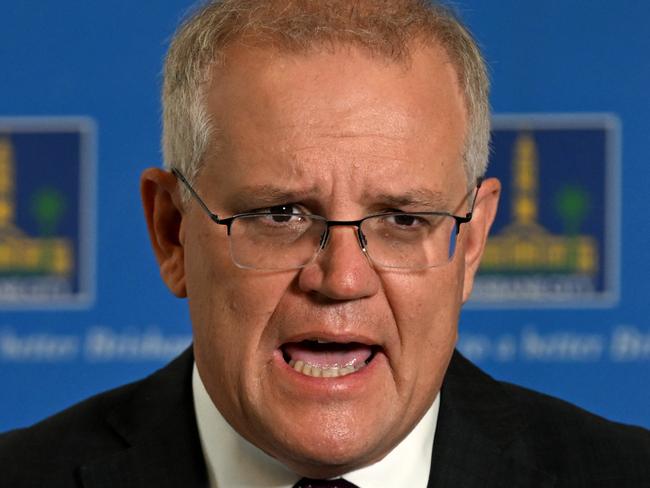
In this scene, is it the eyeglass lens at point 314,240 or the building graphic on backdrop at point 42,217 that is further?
the building graphic on backdrop at point 42,217

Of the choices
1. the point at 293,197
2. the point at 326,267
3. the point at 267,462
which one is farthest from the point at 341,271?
the point at 267,462

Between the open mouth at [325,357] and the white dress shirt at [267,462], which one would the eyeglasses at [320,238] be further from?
the white dress shirt at [267,462]

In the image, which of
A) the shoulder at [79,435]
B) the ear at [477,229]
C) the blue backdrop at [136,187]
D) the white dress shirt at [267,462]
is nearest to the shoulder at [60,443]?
the shoulder at [79,435]

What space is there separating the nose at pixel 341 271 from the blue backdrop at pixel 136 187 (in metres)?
1.62

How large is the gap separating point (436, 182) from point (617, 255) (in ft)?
5.22

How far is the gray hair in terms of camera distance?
202 cm

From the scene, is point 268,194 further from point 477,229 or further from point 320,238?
point 477,229

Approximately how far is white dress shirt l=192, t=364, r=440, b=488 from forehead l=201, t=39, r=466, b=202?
0.48 metres

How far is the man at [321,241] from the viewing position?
194 cm

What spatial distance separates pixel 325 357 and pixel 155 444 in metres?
0.48

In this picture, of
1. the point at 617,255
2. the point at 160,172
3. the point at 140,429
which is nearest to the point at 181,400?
the point at 140,429

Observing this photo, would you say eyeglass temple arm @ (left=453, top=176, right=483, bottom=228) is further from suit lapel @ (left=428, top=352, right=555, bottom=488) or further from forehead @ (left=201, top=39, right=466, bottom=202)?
suit lapel @ (left=428, top=352, right=555, bottom=488)

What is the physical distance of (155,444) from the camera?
89.5 inches

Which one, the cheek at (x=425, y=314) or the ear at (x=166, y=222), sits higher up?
the ear at (x=166, y=222)
